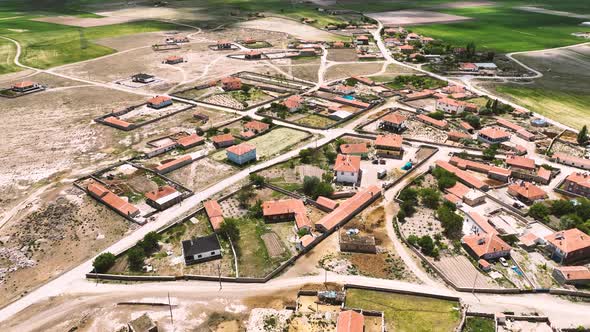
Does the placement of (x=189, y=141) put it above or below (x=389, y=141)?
below

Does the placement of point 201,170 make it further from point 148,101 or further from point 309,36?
point 309,36

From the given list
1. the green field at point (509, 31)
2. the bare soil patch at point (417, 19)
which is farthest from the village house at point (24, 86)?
the bare soil patch at point (417, 19)

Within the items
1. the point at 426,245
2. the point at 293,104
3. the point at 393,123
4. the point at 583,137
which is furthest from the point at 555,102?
the point at 426,245

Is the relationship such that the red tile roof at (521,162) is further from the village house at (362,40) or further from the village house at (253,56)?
the village house at (362,40)

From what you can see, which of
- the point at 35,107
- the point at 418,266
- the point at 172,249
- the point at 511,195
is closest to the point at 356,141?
the point at 511,195

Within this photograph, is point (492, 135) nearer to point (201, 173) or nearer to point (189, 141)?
point (201, 173)

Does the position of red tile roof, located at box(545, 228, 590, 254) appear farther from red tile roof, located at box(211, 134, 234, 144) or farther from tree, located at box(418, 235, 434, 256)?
red tile roof, located at box(211, 134, 234, 144)

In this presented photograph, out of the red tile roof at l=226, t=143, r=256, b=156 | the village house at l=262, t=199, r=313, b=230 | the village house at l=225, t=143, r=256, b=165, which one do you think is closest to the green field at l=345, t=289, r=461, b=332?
the village house at l=262, t=199, r=313, b=230
